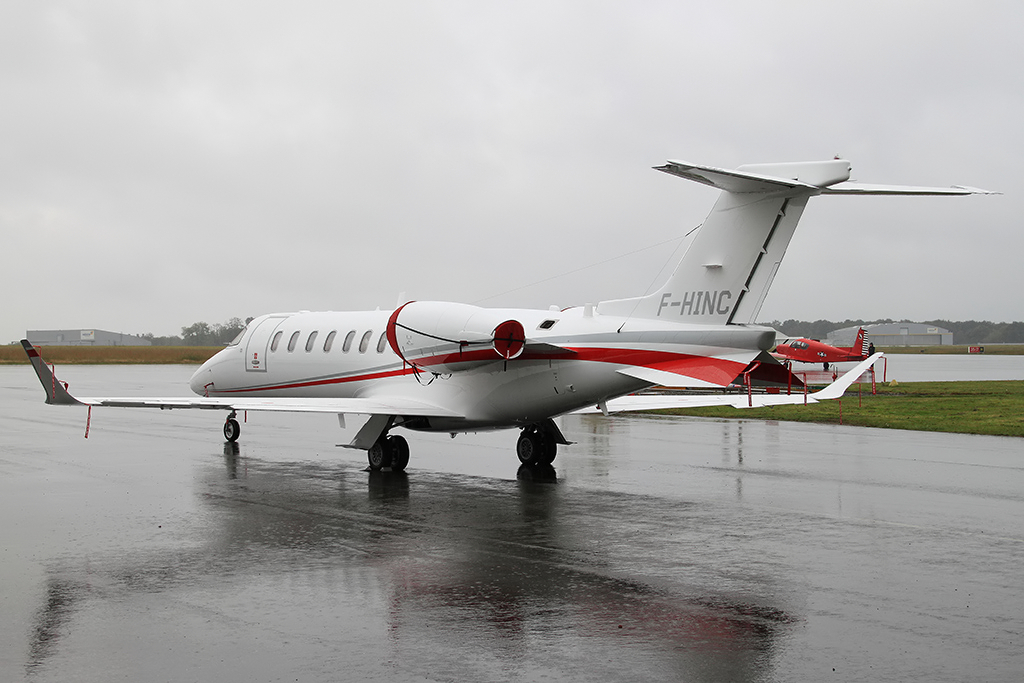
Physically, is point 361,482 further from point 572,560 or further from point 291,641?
point 291,641

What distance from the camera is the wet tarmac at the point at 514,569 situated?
635 cm

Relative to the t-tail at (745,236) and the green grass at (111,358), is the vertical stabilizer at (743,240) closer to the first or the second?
the t-tail at (745,236)

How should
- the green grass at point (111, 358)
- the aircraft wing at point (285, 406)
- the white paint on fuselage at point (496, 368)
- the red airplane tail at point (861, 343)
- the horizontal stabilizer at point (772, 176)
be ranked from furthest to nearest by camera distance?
the green grass at point (111, 358) → the red airplane tail at point (861, 343) → the aircraft wing at point (285, 406) → the white paint on fuselage at point (496, 368) → the horizontal stabilizer at point (772, 176)

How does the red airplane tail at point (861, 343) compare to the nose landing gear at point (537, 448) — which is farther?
the red airplane tail at point (861, 343)

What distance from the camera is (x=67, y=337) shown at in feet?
523

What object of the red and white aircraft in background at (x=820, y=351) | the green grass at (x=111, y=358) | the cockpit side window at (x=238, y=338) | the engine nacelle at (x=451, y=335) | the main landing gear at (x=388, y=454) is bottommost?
the main landing gear at (x=388, y=454)

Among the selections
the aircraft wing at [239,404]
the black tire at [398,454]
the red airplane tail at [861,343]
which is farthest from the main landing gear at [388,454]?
the red airplane tail at [861,343]

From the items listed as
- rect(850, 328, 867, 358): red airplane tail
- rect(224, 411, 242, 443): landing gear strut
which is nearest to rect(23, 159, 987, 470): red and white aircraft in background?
rect(224, 411, 242, 443): landing gear strut

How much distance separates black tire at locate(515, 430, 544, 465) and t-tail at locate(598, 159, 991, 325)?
13.5ft

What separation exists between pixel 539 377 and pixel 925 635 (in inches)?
322

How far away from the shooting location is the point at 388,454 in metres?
16.2

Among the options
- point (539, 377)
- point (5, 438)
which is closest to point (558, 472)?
point (539, 377)

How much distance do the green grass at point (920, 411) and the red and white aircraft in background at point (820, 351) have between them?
74.1 feet

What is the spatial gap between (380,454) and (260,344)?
211 inches
